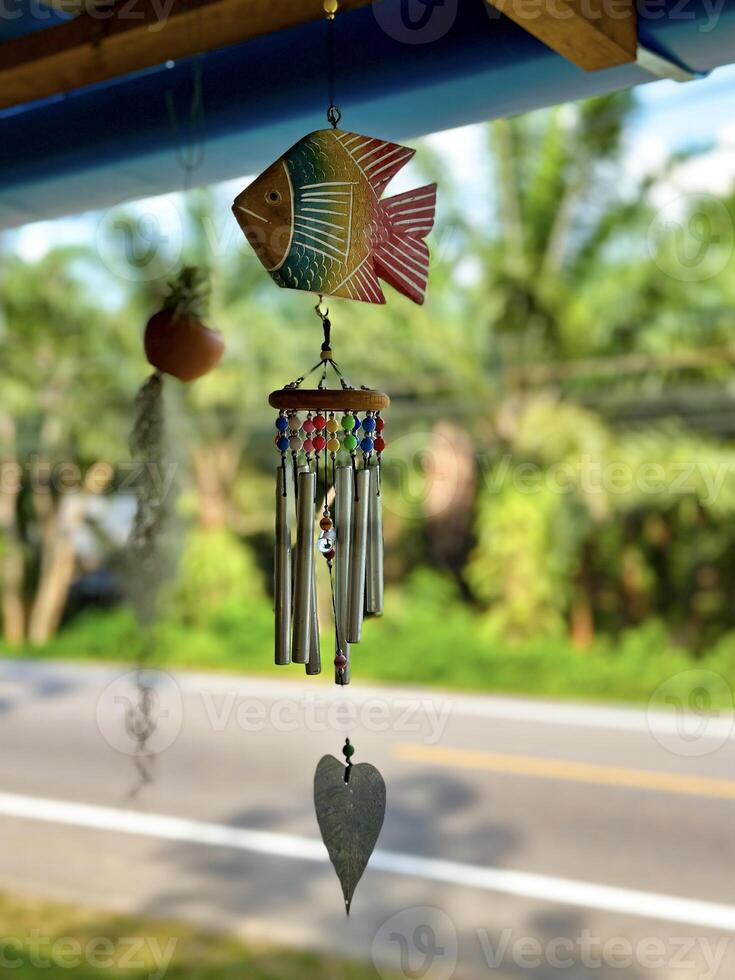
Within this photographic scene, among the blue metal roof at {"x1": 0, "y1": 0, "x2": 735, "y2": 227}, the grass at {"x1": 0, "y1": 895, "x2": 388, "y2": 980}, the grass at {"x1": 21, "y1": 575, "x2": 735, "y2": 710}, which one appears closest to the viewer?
the blue metal roof at {"x1": 0, "y1": 0, "x2": 735, "y2": 227}

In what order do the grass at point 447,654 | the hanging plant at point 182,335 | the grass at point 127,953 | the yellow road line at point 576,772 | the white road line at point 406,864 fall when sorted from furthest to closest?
1. the grass at point 447,654
2. the yellow road line at point 576,772
3. the white road line at point 406,864
4. the grass at point 127,953
5. the hanging plant at point 182,335

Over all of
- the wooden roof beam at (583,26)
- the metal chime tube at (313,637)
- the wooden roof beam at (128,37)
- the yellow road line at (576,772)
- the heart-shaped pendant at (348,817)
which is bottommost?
the yellow road line at (576,772)

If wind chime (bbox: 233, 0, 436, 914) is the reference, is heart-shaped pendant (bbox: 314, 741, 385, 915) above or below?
below

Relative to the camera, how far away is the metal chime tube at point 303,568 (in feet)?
3.76

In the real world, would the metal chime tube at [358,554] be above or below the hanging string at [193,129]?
below

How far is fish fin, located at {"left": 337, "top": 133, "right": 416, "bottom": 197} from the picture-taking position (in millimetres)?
1148

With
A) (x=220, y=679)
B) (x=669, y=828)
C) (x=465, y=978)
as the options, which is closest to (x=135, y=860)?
(x=465, y=978)

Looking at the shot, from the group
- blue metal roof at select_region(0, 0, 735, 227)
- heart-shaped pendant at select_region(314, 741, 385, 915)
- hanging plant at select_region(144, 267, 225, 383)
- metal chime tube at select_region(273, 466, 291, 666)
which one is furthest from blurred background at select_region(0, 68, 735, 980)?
metal chime tube at select_region(273, 466, 291, 666)

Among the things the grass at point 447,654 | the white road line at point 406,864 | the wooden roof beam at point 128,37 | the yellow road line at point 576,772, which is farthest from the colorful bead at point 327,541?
the grass at point 447,654

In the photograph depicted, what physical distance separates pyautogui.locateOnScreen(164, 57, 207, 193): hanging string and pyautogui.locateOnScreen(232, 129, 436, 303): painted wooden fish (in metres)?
0.53

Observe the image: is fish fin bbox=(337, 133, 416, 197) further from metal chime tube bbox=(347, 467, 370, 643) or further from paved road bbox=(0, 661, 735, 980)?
paved road bbox=(0, 661, 735, 980)

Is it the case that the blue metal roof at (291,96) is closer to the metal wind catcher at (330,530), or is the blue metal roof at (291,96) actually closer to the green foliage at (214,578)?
the metal wind catcher at (330,530)

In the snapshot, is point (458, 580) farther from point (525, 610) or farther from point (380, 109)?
point (380, 109)

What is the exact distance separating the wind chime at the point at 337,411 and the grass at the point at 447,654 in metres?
4.64
